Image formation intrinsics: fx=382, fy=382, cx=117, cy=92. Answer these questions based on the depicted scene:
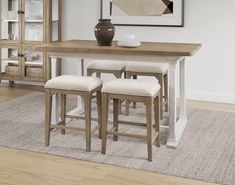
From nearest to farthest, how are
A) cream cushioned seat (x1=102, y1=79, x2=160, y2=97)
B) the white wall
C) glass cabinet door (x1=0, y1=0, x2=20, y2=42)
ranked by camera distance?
cream cushioned seat (x1=102, y1=79, x2=160, y2=97) → the white wall → glass cabinet door (x1=0, y1=0, x2=20, y2=42)

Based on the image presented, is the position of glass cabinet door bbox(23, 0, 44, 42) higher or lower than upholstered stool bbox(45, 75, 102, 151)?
higher

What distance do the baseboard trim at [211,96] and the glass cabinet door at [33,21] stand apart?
2.18m

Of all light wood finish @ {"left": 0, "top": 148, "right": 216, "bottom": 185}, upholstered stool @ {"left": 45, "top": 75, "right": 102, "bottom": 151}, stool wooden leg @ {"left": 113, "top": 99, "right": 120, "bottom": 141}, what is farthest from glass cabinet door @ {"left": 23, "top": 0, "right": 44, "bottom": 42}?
light wood finish @ {"left": 0, "top": 148, "right": 216, "bottom": 185}

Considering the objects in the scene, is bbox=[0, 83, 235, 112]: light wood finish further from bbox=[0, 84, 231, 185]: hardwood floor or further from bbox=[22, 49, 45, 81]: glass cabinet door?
bbox=[0, 84, 231, 185]: hardwood floor

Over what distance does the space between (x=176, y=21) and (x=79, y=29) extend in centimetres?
141

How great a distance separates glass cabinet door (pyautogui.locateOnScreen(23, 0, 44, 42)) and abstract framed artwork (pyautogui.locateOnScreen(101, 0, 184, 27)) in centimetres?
88

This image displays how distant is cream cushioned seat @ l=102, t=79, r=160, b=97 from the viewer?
2.86m

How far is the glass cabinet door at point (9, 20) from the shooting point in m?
5.41

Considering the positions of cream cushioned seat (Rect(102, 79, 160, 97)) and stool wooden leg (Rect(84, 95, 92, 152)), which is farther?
stool wooden leg (Rect(84, 95, 92, 152))

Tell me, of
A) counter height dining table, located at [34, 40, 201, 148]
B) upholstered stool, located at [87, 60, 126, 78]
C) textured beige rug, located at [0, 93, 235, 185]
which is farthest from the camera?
upholstered stool, located at [87, 60, 126, 78]

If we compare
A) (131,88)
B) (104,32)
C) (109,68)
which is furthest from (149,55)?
(109,68)

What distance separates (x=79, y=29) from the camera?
5453 mm

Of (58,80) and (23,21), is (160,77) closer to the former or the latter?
(58,80)

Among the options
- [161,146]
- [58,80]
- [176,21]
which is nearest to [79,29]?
[176,21]
